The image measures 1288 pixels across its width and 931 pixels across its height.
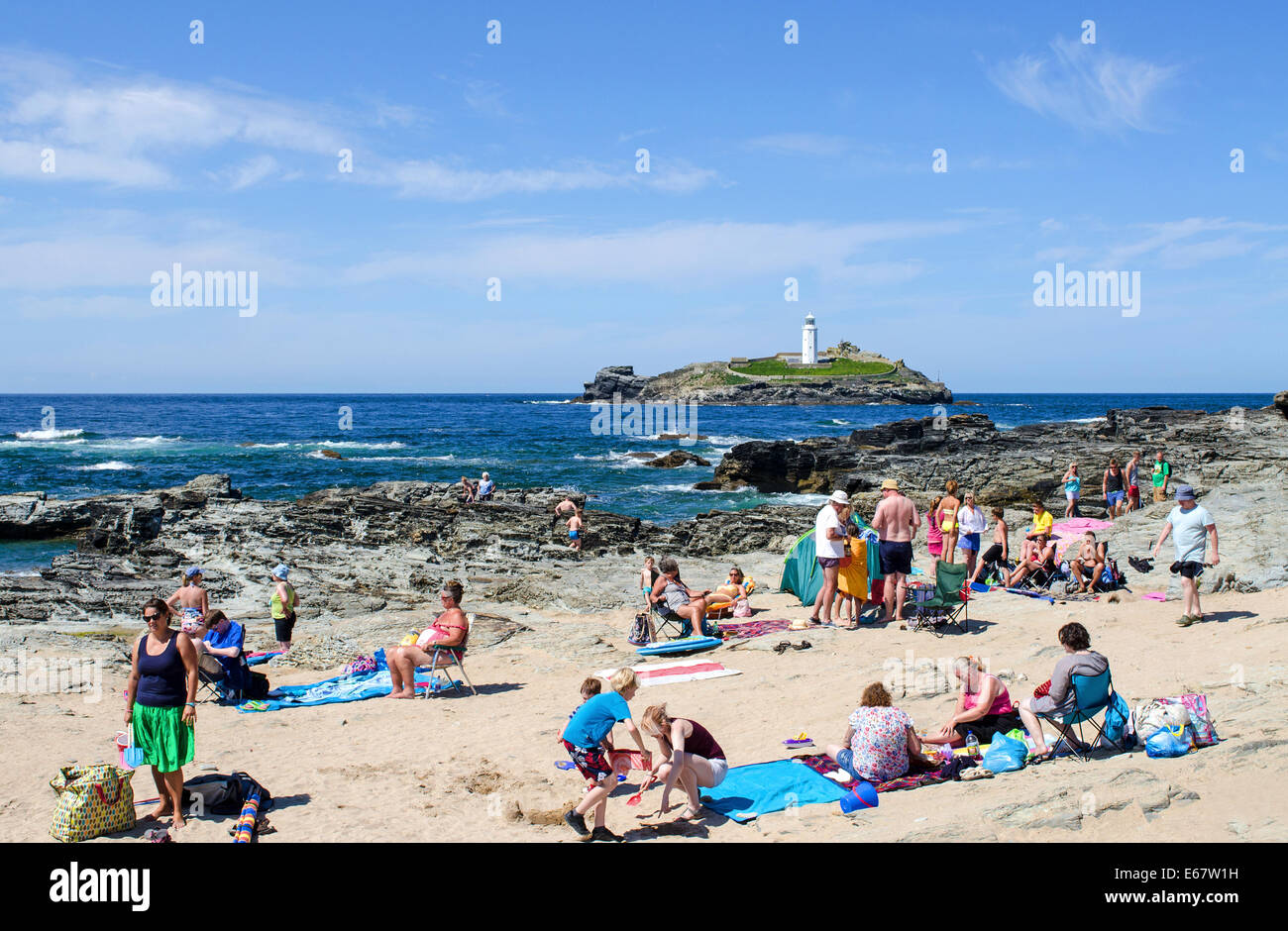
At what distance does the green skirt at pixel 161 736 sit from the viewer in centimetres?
595

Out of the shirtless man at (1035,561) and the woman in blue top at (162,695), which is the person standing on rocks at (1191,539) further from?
the woman in blue top at (162,695)

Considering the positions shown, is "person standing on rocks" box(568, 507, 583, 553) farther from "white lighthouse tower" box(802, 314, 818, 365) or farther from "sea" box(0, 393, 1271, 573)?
"white lighthouse tower" box(802, 314, 818, 365)

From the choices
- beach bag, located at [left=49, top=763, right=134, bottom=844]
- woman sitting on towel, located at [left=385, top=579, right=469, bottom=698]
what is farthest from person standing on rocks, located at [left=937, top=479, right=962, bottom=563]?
beach bag, located at [left=49, top=763, right=134, bottom=844]

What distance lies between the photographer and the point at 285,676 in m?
10.6

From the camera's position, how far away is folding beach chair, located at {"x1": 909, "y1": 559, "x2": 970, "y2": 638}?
1102cm

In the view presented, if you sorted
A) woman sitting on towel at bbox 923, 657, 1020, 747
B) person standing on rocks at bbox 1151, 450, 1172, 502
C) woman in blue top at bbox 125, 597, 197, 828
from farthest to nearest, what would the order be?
1. person standing on rocks at bbox 1151, 450, 1172, 502
2. woman sitting on towel at bbox 923, 657, 1020, 747
3. woman in blue top at bbox 125, 597, 197, 828

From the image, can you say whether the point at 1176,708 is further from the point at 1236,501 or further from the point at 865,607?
the point at 1236,501

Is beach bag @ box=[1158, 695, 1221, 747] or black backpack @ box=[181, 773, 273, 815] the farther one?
black backpack @ box=[181, 773, 273, 815]

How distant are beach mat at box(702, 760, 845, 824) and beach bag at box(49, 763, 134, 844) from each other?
14.0ft

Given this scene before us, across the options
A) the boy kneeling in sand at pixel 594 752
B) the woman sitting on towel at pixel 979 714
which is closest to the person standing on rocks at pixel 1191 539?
the woman sitting on towel at pixel 979 714

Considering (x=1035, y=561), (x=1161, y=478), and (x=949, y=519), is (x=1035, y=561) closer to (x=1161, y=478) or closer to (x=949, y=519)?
(x=949, y=519)
